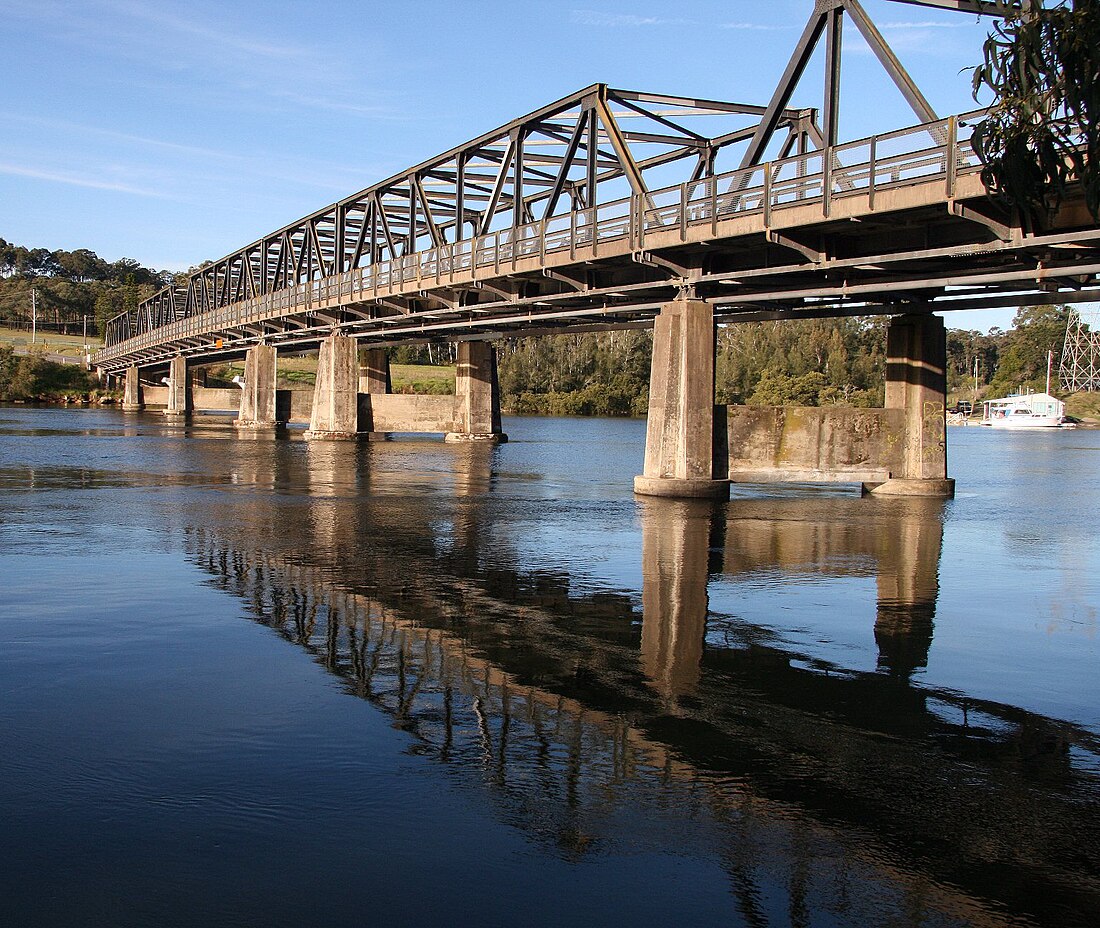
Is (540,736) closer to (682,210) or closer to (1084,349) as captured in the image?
(682,210)

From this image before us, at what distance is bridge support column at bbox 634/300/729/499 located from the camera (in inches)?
1286

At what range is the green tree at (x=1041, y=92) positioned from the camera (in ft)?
30.9

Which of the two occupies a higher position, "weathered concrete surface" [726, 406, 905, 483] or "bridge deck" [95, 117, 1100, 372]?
"bridge deck" [95, 117, 1100, 372]

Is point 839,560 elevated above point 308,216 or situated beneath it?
situated beneath

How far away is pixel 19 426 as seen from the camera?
82188mm

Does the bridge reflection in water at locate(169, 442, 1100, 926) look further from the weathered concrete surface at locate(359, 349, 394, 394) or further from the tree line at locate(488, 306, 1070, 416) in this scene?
the tree line at locate(488, 306, 1070, 416)

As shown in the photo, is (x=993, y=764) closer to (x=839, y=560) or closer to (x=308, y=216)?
(x=839, y=560)

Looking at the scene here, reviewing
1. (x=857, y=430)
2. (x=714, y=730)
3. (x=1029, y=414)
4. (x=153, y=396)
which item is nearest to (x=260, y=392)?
(x=857, y=430)

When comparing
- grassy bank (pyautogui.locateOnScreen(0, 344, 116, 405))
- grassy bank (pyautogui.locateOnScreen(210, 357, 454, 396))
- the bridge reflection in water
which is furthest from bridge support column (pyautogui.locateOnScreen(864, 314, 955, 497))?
grassy bank (pyautogui.locateOnScreen(0, 344, 116, 405))

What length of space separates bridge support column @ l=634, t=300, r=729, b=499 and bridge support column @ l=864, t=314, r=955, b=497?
19.4ft

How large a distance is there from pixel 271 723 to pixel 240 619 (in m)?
4.55

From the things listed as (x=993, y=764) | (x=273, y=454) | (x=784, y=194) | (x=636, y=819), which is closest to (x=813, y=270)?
(x=784, y=194)

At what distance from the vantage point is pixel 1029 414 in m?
176

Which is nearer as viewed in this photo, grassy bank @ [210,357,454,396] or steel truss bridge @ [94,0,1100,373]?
steel truss bridge @ [94,0,1100,373]
